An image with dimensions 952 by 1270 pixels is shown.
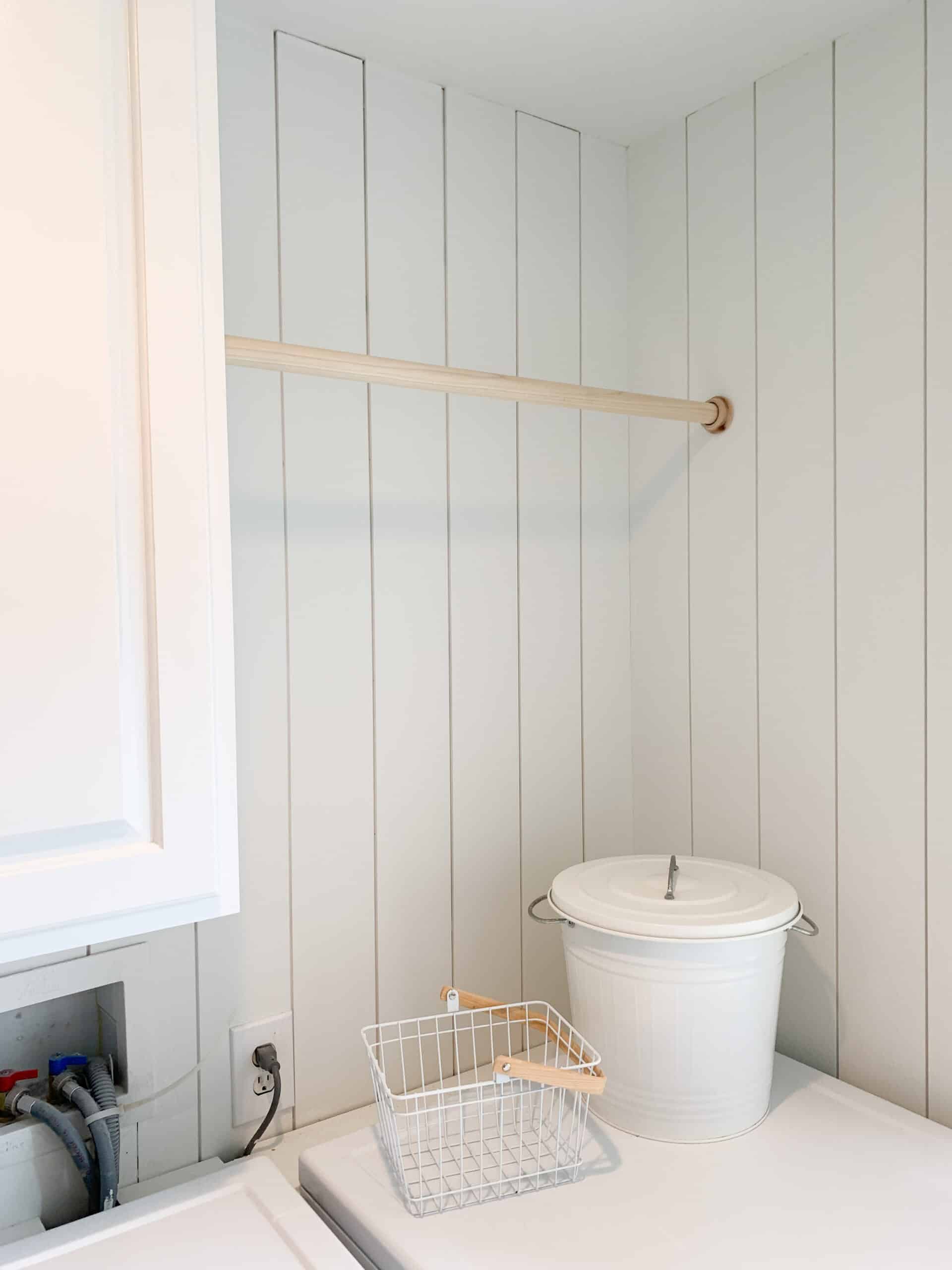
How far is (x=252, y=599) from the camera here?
1.21 m

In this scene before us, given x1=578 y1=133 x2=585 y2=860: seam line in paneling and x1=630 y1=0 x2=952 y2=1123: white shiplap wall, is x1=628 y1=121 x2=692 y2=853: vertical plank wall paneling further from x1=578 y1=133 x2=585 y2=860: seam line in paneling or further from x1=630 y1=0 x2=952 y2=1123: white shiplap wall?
x1=578 y1=133 x2=585 y2=860: seam line in paneling

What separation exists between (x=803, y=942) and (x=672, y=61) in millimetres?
1231

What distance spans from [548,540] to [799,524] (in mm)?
373

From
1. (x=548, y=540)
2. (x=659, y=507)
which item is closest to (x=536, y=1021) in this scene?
(x=548, y=540)

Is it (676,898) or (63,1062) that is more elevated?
(676,898)

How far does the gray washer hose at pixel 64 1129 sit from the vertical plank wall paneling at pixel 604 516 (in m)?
0.81

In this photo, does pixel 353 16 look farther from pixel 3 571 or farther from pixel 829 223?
pixel 3 571

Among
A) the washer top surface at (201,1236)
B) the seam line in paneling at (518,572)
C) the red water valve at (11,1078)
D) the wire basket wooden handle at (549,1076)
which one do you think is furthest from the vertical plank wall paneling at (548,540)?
the red water valve at (11,1078)

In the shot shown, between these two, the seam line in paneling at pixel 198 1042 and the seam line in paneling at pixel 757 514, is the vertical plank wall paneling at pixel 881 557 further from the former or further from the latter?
the seam line in paneling at pixel 198 1042

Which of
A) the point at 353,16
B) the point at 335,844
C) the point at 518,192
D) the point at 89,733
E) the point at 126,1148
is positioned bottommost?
the point at 126,1148

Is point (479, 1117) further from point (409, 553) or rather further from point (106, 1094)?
point (409, 553)

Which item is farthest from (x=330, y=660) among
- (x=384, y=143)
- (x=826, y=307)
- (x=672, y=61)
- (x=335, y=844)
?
(x=672, y=61)

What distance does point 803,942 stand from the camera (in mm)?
1340

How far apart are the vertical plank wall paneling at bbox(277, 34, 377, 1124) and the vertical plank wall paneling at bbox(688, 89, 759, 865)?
0.52 m
